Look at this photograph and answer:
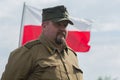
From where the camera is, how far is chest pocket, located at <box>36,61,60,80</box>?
594cm

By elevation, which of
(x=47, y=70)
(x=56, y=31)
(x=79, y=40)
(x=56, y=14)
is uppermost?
(x=56, y=14)

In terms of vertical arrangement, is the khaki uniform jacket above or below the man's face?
below

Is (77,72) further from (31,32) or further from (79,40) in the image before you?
(79,40)

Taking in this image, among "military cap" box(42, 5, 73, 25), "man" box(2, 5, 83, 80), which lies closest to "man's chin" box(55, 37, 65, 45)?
"man" box(2, 5, 83, 80)

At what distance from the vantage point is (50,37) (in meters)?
6.06

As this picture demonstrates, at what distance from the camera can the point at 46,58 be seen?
6031 mm

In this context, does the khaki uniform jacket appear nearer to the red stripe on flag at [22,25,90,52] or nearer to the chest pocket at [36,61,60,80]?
the chest pocket at [36,61,60,80]

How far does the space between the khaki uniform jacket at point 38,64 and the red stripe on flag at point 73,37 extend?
5.29 meters

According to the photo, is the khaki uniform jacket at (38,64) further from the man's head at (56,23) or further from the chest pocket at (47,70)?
the man's head at (56,23)

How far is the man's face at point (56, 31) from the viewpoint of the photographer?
6008 mm

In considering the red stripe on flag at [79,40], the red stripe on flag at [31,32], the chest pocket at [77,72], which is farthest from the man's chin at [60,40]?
the red stripe on flag at [79,40]

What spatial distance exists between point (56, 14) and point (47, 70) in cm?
64

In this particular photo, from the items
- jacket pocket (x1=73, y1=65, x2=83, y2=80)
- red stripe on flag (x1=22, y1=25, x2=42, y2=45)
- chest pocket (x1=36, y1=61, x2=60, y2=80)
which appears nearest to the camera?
chest pocket (x1=36, y1=61, x2=60, y2=80)

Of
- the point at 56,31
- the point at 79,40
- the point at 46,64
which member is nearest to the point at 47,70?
the point at 46,64
